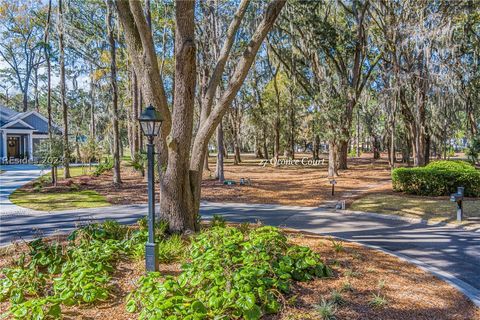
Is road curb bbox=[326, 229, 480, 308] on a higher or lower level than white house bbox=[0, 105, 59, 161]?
lower

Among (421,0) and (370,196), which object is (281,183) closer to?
(370,196)

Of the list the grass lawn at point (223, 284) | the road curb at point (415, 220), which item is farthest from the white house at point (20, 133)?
the road curb at point (415, 220)

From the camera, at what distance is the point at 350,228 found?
782 centimetres

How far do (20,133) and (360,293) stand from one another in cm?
3108

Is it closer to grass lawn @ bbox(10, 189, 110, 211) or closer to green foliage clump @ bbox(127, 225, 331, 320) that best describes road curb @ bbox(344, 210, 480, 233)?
green foliage clump @ bbox(127, 225, 331, 320)

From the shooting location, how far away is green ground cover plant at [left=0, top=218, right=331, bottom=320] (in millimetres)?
3213

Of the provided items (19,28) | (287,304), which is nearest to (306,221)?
(287,304)

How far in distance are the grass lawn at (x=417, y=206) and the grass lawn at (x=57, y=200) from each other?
27.4 feet

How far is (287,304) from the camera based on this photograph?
358 cm

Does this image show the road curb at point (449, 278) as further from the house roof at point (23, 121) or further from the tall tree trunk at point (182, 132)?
the house roof at point (23, 121)

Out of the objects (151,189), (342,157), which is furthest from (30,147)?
(151,189)

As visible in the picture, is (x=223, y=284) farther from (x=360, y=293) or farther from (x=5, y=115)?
(x=5, y=115)

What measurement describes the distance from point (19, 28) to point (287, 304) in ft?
115

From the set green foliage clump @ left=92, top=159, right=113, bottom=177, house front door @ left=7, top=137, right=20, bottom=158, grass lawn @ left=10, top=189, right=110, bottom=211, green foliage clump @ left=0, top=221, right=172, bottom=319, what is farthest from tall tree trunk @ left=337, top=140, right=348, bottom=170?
house front door @ left=7, top=137, right=20, bottom=158
